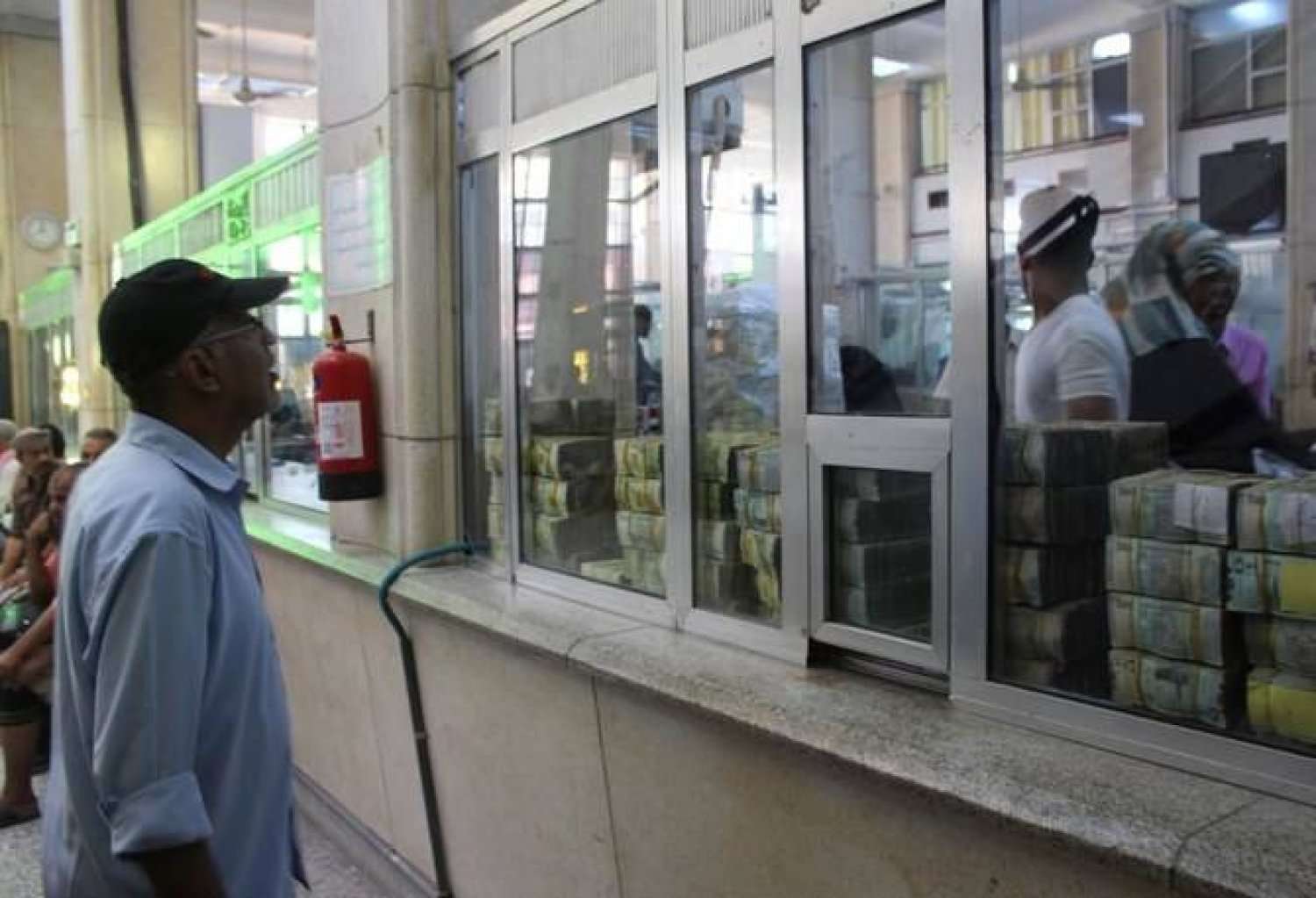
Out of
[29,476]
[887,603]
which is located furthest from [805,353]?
[29,476]

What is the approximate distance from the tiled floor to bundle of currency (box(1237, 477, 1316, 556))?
301 cm

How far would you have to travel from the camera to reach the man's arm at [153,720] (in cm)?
135

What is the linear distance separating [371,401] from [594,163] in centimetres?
117

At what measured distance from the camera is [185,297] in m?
1.55

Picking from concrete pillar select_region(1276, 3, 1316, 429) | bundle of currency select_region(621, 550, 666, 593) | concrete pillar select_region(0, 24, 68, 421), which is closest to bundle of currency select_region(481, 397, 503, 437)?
bundle of currency select_region(621, 550, 666, 593)

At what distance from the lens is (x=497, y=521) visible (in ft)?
11.3

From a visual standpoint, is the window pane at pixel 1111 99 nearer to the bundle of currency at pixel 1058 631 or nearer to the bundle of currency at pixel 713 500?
the bundle of currency at pixel 713 500

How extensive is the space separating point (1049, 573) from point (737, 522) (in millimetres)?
829

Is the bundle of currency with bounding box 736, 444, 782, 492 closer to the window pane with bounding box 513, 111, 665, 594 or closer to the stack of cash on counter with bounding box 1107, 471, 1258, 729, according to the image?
the window pane with bounding box 513, 111, 665, 594

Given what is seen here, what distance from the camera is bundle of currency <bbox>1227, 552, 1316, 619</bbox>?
1626mm

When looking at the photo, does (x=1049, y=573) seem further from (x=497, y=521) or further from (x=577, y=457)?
(x=497, y=521)

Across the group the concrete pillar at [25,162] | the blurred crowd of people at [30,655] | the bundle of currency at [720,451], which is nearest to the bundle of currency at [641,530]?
the bundle of currency at [720,451]

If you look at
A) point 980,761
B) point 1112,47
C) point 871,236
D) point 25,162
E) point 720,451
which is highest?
point 25,162

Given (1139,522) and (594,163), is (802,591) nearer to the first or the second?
(1139,522)
